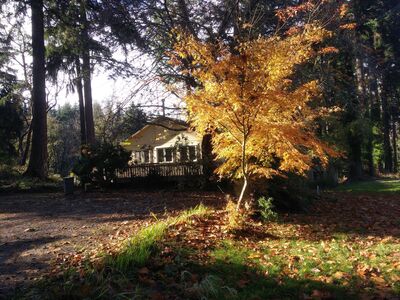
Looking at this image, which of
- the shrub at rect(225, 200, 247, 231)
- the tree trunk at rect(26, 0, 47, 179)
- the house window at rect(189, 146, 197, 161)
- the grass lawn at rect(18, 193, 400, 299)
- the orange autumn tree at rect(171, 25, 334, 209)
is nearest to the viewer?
the grass lawn at rect(18, 193, 400, 299)

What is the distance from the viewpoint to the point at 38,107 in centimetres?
1862

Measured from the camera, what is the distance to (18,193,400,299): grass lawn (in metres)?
4.75

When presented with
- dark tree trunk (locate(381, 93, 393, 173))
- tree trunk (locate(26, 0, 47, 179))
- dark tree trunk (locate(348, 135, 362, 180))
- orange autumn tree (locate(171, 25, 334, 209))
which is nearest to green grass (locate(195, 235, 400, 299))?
orange autumn tree (locate(171, 25, 334, 209))

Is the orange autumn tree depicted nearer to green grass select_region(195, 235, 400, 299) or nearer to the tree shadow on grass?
green grass select_region(195, 235, 400, 299)

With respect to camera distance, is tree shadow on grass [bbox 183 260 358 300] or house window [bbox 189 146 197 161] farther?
house window [bbox 189 146 197 161]

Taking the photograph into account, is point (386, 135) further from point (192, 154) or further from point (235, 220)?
point (235, 220)

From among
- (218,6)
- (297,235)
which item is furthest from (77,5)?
(297,235)

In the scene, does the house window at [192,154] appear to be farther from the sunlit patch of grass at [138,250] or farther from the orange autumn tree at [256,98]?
the sunlit patch of grass at [138,250]

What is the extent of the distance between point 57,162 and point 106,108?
3774 cm

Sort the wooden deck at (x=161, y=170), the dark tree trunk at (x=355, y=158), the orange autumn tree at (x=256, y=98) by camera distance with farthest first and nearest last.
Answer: the dark tree trunk at (x=355, y=158)
the wooden deck at (x=161, y=170)
the orange autumn tree at (x=256, y=98)

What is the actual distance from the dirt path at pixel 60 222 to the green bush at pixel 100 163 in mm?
1561

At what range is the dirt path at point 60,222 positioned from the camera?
5641mm

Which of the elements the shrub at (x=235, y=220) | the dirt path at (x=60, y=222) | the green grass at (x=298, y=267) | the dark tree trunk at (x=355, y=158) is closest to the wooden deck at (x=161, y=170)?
the dirt path at (x=60, y=222)

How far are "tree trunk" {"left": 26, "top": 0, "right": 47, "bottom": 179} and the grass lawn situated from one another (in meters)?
12.3
